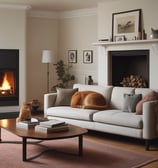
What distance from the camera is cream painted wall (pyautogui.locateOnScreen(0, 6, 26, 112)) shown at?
25.8 ft

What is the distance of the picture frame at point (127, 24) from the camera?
686 cm

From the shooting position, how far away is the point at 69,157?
4582 millimetres

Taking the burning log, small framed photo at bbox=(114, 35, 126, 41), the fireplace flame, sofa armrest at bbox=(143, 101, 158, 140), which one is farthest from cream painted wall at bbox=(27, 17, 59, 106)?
sofa armrest at bbox=(143, 101, 158, 140)

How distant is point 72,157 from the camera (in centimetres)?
458

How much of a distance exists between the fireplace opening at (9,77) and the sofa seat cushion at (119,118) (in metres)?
3.03

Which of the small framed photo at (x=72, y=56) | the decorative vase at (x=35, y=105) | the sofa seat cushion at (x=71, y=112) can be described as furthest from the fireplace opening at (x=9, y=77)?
the sofa seat cushion at (x=71, y=112)

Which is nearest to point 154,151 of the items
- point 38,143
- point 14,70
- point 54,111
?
point 38,143

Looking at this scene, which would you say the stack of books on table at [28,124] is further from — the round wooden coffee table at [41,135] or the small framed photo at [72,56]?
the small framed photo at [72,56]

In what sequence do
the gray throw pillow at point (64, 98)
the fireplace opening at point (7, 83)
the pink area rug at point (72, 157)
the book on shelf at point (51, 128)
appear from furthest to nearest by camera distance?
the fireplace opening at point (7, 83), the gray throw pillow at point (64, 98), the book on shelf at point (51, 128), the pink area rug at point (72, 157)

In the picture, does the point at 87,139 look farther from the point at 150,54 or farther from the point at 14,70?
the point at 14,70

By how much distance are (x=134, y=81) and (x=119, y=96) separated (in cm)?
98

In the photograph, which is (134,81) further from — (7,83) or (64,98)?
(7,83)

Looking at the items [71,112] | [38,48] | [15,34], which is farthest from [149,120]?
[38,48]

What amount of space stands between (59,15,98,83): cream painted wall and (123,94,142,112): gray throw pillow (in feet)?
8.17
